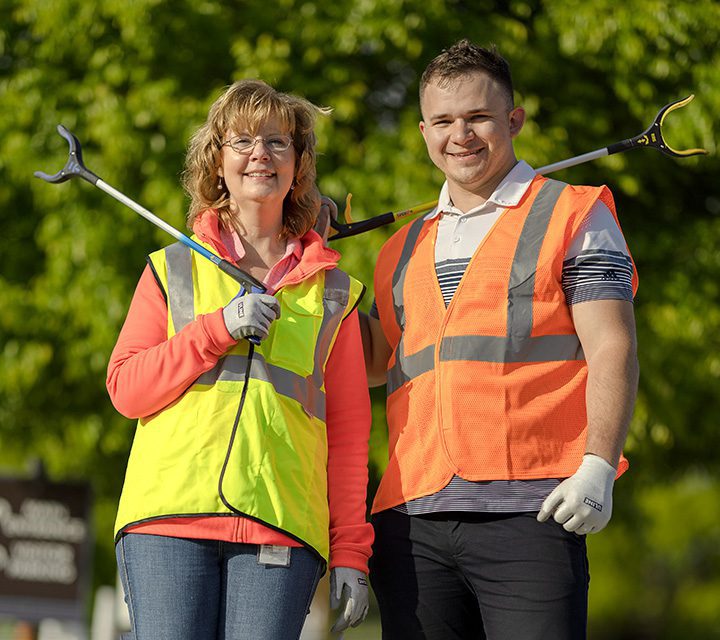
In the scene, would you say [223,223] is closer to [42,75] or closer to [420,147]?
[420,147]

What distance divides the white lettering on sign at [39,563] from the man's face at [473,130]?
17.7 ft

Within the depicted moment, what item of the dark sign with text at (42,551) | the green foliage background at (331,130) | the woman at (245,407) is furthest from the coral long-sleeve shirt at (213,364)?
the dark sign with text at (42,551)

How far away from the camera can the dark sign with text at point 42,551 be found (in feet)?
26.5

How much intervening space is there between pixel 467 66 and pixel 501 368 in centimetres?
83

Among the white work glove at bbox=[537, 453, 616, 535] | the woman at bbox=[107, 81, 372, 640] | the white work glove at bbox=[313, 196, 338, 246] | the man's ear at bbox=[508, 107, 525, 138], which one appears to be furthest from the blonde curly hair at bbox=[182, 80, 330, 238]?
the white work glove at bbox=[537, 453, 616, 535]

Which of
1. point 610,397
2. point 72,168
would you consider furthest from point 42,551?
point 610,397

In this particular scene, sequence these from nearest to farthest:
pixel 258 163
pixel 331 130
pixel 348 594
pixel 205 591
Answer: pixel 205 591
pixel 348 594
pixel 258 163
pixel 331 130

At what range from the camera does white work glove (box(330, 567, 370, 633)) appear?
3.22 meters

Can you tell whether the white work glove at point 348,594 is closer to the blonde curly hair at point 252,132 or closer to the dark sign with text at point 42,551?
the blonde curly hair at point 252,132

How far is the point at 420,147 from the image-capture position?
23.8ft

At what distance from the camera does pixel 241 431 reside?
3070mm

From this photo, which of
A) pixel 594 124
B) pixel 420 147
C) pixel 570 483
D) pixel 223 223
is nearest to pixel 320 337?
pixel 223 223

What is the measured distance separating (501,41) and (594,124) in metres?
0.75

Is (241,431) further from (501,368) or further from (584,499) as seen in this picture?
(584,499)
